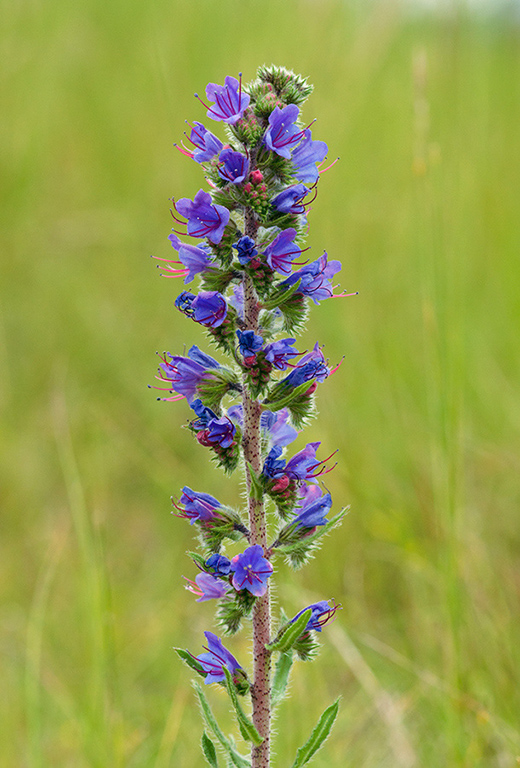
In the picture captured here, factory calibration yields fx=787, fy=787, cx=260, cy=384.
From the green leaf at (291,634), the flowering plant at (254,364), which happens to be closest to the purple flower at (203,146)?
the flowering plant at (254,364)

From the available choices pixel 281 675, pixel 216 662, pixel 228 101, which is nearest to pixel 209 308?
pixel 228 101

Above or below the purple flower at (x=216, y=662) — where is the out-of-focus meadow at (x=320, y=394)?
above

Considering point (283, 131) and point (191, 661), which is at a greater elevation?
point (283, 131)

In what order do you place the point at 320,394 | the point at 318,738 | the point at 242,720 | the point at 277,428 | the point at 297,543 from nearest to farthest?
the point at 242,720 < the point at 318,738 < the point at 297,543 < the point at 277,428 < the point at 320,394

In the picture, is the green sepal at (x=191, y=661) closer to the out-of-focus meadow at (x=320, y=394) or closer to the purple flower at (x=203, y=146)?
the out-of-focus meadow at (x=320, y=394)

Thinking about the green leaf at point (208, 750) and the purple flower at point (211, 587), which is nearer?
the green leaf at point (208, 750)

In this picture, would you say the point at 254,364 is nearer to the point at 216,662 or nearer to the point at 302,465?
the point at 302,465
